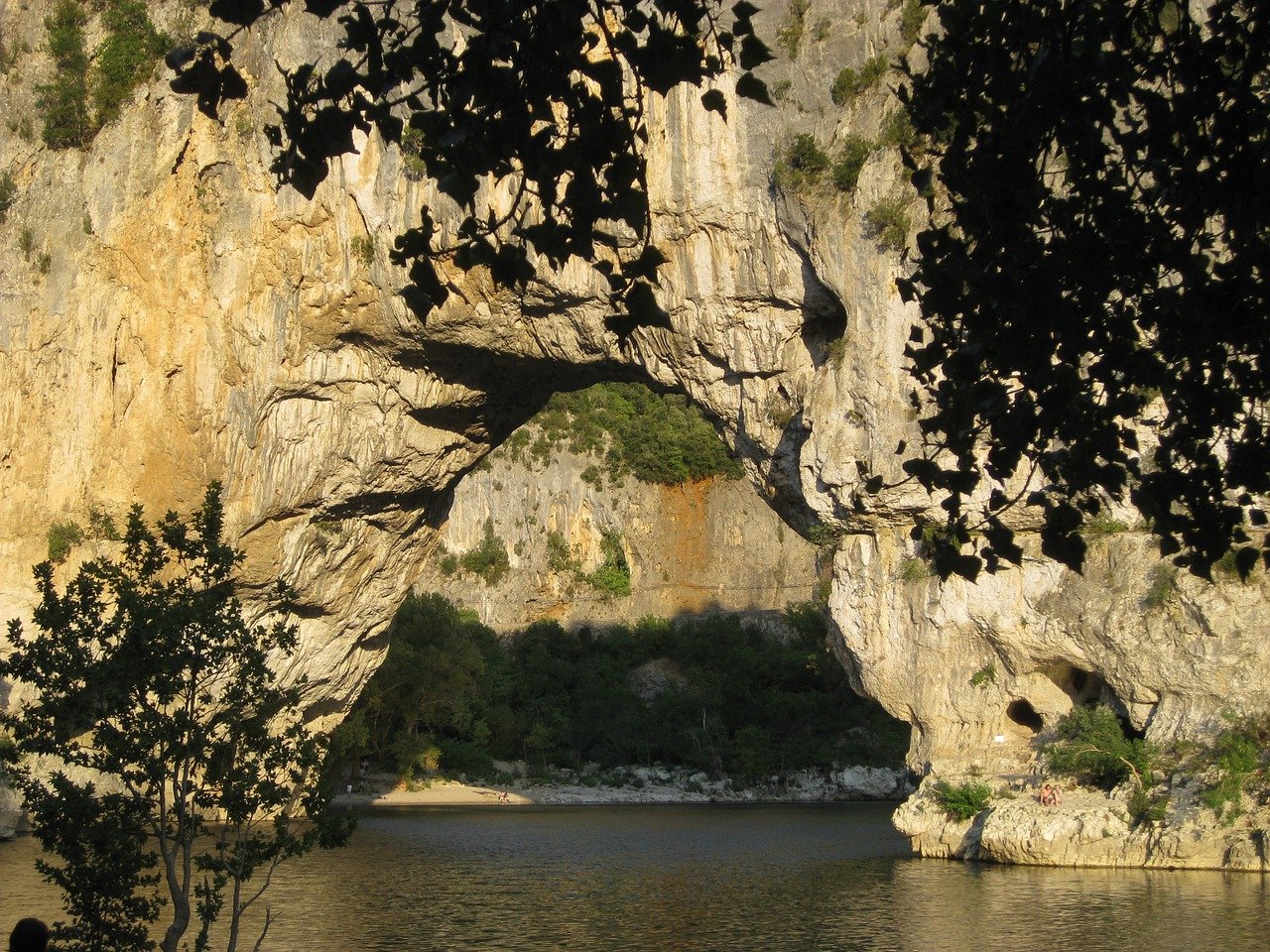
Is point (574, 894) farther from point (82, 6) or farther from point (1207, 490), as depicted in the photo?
point (82, 6)

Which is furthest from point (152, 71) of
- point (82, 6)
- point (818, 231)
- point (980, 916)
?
point (980, 916)

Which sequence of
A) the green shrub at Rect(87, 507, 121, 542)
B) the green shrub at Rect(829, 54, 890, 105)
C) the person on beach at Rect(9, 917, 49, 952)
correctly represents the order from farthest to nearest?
the green shrub at Rect(87, 507, 121, 542) < the green shrub at Rect(829, 54, 890, 105) < the person on beach at Rect(9, 917, 49, 952)

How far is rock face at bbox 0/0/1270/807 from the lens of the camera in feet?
58.1

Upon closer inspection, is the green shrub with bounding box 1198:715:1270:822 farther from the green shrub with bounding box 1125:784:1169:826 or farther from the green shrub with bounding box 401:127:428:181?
the green shrub with bounding box 401:127:428:181

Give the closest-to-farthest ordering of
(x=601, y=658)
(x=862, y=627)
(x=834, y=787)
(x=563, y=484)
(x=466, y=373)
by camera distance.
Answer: (x=862, y=627) < (x=466, y=373) < (x=834, y=787) < (x=601, y=658) < (x=563, y=484)

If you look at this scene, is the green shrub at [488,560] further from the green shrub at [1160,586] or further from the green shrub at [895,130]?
the green shrub at [1160,586]

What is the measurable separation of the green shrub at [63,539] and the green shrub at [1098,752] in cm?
1410

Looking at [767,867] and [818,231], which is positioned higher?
[818,231]

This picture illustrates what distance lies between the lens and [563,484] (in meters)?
52.6

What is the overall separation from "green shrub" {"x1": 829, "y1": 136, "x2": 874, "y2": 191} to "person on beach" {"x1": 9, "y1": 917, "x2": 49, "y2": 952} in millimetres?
15340

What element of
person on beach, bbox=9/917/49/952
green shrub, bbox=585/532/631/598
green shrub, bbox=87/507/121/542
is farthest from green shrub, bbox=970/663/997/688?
green shrub, bbox=585/532/631/598

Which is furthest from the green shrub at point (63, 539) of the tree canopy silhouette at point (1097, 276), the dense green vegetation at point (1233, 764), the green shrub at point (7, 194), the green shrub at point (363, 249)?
the tree canopy silhouette at point (1097, 276)

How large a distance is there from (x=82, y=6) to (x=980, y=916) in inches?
745

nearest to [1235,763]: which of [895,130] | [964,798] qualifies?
[964,798]
